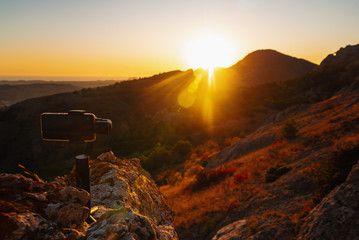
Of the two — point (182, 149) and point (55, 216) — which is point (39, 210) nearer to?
point (55, 216)

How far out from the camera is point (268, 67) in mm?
136500

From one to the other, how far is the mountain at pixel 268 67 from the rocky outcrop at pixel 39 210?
122 m

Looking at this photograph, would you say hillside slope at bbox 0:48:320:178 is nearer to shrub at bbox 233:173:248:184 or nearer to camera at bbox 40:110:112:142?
shrub at bbox 233:173:248:184

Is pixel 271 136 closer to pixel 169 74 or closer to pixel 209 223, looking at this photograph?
pixel 209 223

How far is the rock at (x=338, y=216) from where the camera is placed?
14.9ft

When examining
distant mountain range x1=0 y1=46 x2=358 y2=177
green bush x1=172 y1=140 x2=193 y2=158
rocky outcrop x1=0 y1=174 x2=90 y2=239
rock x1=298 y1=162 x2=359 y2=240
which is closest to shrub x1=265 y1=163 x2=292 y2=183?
rock x1=298 y1=162 x2=359 y2=240

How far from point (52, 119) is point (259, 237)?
20.5ft

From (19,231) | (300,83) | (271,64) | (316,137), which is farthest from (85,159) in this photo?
(271,64)

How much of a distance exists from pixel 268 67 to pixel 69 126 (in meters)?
148

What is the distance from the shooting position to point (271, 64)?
13912 cm

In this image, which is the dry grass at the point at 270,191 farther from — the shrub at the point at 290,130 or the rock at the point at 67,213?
the rock at the point at 67,213

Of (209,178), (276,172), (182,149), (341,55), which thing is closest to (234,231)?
(276,172)

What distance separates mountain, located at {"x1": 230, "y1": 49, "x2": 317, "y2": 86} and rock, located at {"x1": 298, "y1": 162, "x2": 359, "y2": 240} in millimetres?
118185

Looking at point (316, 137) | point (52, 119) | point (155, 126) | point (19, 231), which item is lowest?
point (155, 126)
